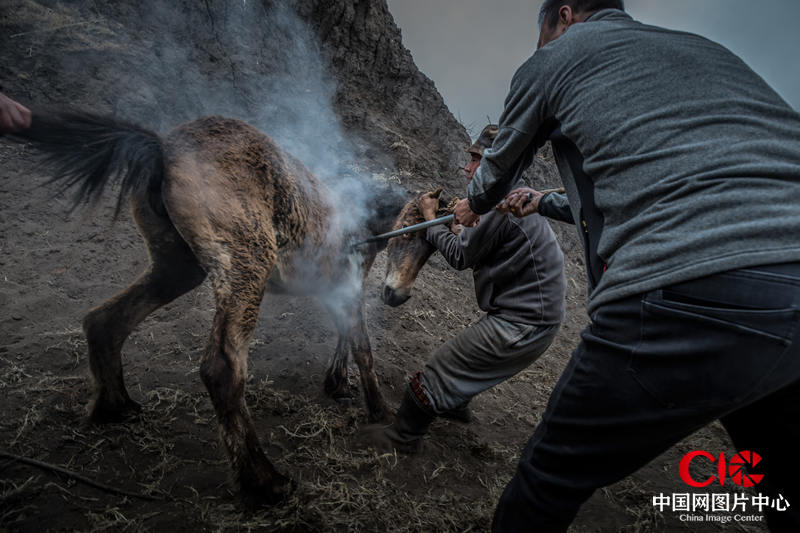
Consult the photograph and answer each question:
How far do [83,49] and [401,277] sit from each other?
21.1 ft

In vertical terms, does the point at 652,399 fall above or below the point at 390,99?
below

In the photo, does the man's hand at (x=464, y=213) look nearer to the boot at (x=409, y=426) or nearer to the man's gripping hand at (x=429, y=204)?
the man's gripping hand at (x=429, y=204)

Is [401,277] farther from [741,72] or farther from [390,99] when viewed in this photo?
[390,99]

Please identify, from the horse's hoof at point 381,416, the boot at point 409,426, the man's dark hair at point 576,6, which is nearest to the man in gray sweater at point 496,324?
the boot at point 409,426

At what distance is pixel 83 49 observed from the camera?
20.5ft

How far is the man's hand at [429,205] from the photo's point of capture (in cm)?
378

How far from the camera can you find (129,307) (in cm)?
278

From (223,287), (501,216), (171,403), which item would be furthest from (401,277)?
(171,403)

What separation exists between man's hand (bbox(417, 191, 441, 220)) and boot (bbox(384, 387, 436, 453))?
62.7 inches

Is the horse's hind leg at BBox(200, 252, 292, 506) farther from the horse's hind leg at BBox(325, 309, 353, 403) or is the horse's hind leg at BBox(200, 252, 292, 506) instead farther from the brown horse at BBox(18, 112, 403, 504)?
the horse's hind leg at BBox(325, 309, 353, 403)

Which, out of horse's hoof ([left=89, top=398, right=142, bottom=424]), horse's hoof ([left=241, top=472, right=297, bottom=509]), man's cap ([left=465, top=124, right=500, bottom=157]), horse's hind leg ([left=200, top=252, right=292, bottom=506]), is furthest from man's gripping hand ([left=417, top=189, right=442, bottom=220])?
horse's hoof ([left=89, top=398, right=142, bottom=424])

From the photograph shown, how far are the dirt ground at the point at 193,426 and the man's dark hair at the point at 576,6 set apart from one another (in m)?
2.71

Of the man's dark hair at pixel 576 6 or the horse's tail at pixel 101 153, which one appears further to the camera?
the horse's tail at pixel 101 153

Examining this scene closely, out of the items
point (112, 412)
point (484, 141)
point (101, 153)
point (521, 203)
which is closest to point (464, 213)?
point (521, 203)
